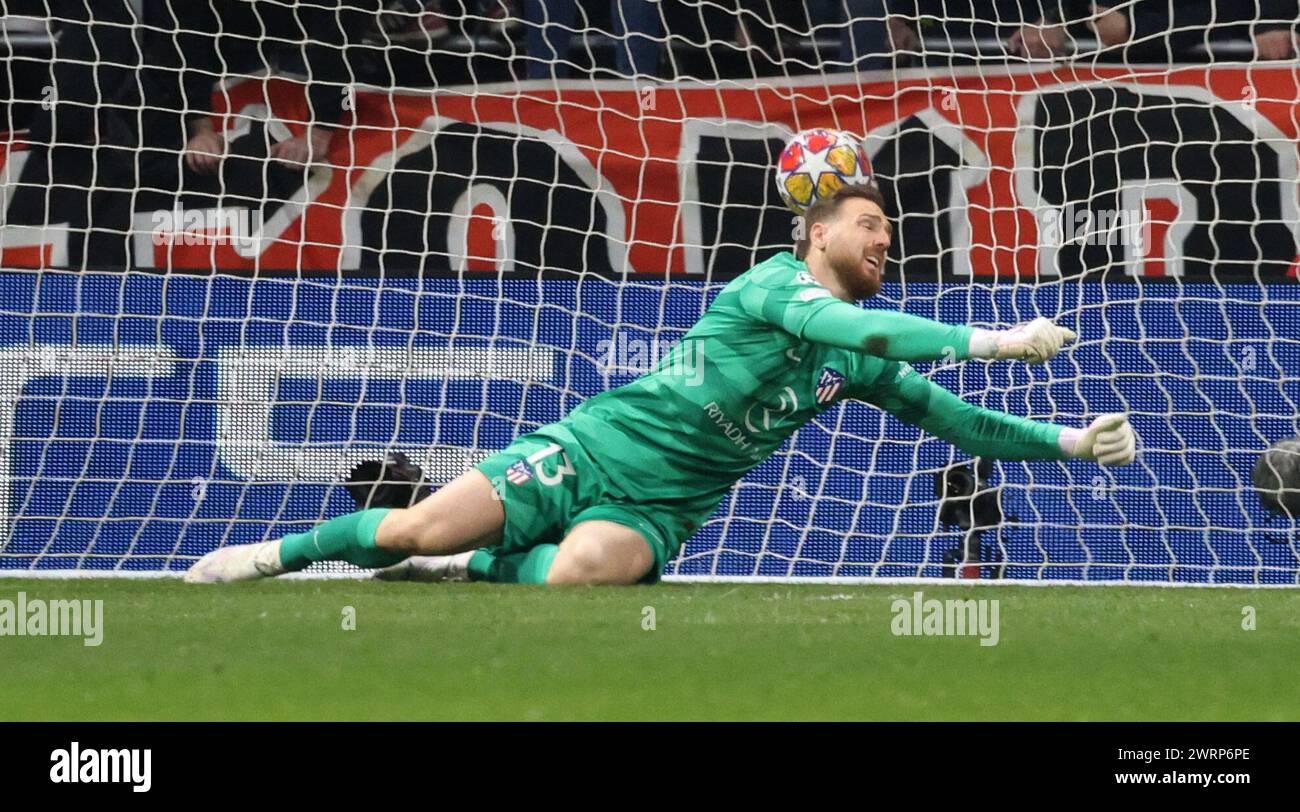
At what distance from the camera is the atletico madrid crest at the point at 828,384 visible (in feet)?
17.9

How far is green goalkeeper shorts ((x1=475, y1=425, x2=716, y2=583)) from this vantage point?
5.40 m

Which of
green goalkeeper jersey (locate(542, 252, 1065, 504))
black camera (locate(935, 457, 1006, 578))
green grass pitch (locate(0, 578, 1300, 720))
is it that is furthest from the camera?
black camera (locate(935, 457, 1006, 578))

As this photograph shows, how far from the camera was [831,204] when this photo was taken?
17.9ft

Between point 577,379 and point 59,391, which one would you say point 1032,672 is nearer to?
point 577,379

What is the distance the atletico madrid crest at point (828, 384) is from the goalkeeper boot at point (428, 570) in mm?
1154

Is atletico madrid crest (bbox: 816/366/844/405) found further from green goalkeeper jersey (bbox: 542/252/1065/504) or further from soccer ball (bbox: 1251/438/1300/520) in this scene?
soccer ball (bbox: 1251/438/1300/520)

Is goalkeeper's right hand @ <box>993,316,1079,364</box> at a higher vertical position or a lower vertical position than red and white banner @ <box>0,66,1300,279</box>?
lower

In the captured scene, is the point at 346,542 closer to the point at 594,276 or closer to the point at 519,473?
the point at 519,473

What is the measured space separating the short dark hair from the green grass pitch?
1.07 meters

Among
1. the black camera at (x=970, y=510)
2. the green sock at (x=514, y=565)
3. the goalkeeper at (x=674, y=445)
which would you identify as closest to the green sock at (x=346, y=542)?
the goalkeeper at (x=674, y=445)

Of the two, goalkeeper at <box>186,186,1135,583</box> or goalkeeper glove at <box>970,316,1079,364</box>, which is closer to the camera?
goalkeeper glove at <box>970,316,1079,364</box>

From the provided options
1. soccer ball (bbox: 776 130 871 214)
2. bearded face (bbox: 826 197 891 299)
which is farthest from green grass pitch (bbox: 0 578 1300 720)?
soccer ball (bbox: 776 130 871 214)

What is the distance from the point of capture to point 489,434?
7.16m

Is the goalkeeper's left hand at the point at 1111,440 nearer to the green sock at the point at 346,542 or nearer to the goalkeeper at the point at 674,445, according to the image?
the goalkeeper at the point at 674,445
